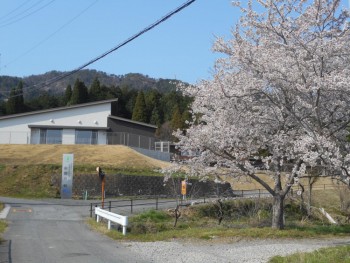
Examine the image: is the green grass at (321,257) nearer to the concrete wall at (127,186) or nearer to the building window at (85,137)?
the concrete wall at (127,186)

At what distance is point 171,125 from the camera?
74438 mm

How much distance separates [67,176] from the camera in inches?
1400

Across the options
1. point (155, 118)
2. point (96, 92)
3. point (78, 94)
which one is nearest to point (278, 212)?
point (155, 118)

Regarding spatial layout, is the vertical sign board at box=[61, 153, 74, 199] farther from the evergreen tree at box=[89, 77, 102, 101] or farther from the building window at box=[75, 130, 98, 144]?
the evergreen tree at box=[89, 77, 102, 101]

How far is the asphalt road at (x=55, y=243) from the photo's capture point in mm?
11250

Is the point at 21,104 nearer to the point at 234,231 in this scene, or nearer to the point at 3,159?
the point at 3,159

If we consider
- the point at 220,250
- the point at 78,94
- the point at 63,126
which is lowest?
the point at 220,250

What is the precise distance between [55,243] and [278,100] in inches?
322

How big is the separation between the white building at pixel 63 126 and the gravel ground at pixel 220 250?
142 feet

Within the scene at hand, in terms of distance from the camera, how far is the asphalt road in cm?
1125

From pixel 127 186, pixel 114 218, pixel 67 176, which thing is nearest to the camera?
pixel 114 218

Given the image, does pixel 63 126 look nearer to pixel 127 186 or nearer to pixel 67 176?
pixel 127 186

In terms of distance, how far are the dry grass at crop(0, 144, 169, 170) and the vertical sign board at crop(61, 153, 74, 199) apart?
8.96 meters

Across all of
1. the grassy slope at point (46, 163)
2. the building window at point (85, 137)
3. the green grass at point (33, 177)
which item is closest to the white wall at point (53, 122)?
the building window at point (85, 137)
